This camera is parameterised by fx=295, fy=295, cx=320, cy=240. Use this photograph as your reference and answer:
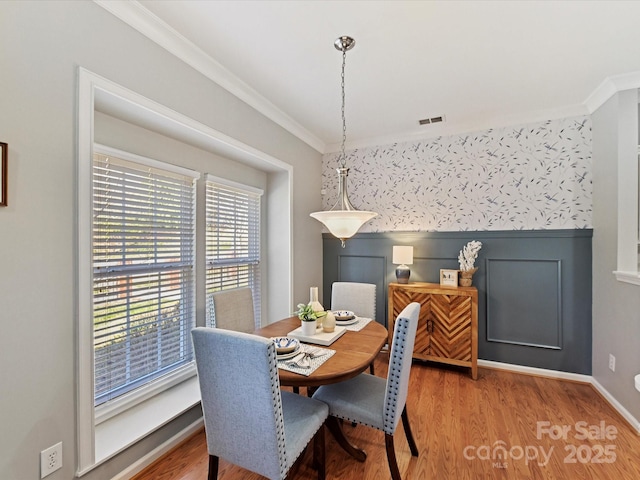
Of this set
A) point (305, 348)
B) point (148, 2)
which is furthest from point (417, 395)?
point (148, 2)

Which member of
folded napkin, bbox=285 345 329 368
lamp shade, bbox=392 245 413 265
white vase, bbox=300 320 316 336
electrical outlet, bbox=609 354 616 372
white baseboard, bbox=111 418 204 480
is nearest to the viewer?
folded napkin, bbox=285 345 329 368

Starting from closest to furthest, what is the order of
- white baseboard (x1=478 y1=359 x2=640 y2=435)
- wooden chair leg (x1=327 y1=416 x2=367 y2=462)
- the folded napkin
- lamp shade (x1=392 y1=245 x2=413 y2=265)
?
the folded napkin, wooden chair leg (x1=327 y1=416 x2=367 y2=462), white baseboard (x1=478 y1=359 x2=640 y2=435), lamp shade (x1=392 y1=245 x2=413 y2=265)

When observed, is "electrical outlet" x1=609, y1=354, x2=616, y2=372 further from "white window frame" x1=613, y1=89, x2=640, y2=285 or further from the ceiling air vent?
the ceiling air vent

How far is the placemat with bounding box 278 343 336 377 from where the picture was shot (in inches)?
58.6

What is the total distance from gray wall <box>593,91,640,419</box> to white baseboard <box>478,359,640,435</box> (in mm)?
43

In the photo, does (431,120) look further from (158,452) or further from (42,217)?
(158,452)

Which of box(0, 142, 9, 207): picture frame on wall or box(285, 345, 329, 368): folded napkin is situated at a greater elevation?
box(0, 142, 9, 207): picture frame on wall

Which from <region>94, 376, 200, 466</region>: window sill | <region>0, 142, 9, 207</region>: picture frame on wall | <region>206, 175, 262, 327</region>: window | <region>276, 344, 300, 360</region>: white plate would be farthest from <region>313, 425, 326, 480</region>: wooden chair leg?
<region>0, 142, 9, 207</region>: picture frame on wall

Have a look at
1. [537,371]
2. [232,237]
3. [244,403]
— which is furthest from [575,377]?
[232,237]

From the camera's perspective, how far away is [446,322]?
9.93 ft

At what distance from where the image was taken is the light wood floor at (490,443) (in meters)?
1.76

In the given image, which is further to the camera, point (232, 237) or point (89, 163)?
point (232, 237)

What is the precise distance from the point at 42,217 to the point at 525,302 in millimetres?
3858

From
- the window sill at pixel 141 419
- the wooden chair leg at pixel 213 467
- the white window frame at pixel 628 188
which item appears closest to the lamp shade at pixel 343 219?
the wooden chair leg at pixel 213 467
